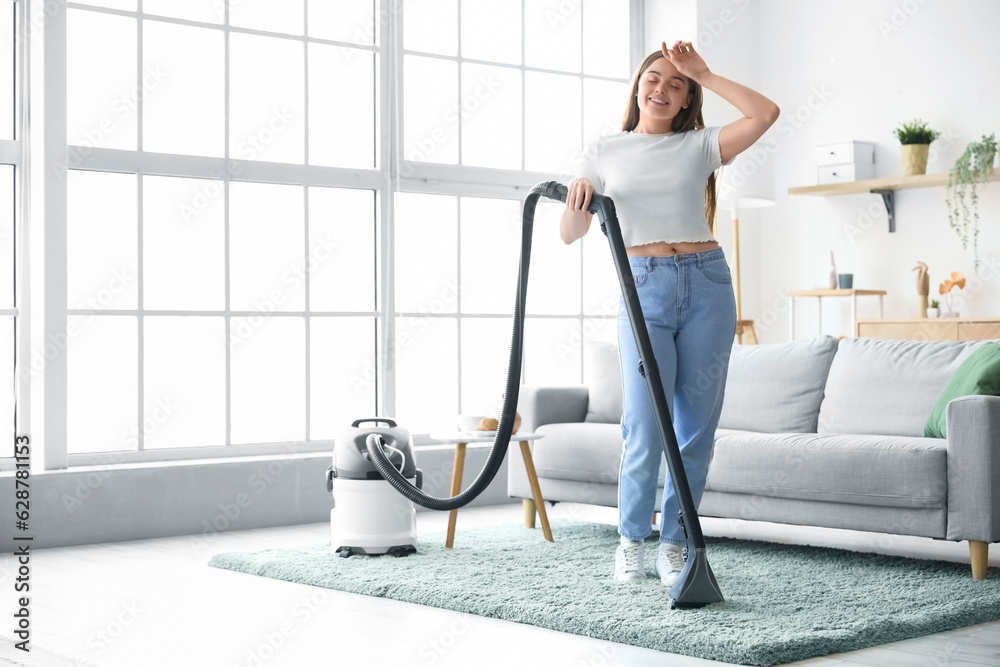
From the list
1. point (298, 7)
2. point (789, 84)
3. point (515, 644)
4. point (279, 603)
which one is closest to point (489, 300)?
point (298, 7)

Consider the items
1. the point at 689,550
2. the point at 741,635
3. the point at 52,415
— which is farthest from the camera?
the point at 52,415

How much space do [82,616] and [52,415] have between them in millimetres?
1644

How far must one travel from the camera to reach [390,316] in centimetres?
541

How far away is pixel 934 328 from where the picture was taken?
5.48m

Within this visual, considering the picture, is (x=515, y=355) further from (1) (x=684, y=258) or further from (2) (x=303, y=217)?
(2) (x=303, y=217)

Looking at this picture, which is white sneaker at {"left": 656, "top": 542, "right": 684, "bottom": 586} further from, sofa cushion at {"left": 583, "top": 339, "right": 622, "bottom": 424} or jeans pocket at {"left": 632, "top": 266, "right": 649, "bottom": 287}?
sofa cushion at {"left": 583, "top": 339, "right": 622, "bottom": 424}

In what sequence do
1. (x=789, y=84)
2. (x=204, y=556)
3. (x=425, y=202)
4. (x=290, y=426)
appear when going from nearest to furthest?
1. (x=204, y=556)
2. (x=290, y=426)
3. (x=425, y=202)
4. (x=789, y=84)

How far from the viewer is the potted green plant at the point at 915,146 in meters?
5.76

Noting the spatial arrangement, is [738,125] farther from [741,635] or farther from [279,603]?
[279,603]

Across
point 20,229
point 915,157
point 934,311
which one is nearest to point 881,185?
point 915,157

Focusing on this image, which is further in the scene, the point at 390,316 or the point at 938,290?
the point at 938,290

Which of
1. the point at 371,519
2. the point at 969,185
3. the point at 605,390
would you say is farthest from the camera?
the point at 969,185

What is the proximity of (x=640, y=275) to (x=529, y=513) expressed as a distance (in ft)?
5.91

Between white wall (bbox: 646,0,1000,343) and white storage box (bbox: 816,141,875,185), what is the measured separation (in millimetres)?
78
